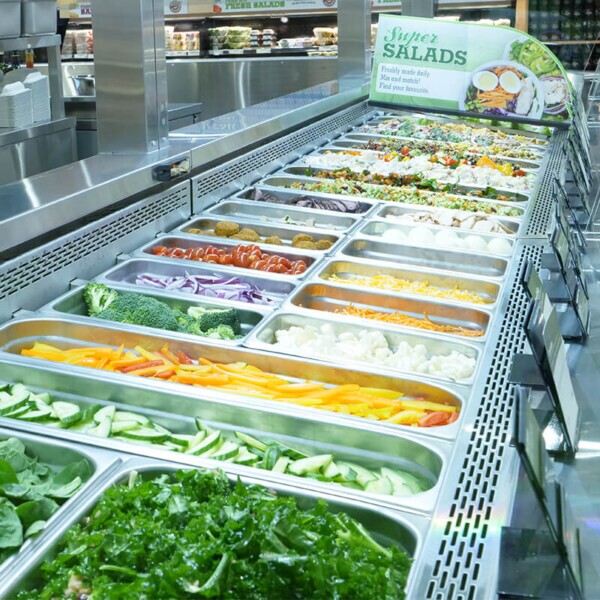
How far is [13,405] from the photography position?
6.57 ft

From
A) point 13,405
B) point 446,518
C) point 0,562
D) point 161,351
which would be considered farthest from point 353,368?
point 0,562

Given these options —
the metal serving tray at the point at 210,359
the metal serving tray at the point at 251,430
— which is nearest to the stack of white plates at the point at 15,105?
the metal serving tray at the point at 210,359

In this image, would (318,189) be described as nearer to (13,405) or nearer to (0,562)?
(13,405)

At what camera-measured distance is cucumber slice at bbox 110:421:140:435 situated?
1969 millimetres

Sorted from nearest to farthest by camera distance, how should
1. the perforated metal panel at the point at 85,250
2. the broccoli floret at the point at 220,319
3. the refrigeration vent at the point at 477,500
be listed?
the refrigeration vent at the point at 477,500 < the perforated metal panel at the point at 85,250 < the broccoli floret at the point at 220,319

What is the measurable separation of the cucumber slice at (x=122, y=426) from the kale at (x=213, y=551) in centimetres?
44

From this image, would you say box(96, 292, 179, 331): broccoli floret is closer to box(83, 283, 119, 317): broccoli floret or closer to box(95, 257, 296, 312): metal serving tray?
box(83, 283, 119, 317): broccoli floret

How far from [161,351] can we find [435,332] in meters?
0.86

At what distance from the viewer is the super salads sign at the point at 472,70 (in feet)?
16.9

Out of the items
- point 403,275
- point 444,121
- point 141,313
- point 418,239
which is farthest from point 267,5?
point 141,313

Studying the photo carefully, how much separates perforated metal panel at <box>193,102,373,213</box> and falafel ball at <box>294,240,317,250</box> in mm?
549

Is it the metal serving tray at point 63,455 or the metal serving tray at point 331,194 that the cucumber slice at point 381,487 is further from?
the metal serving tray at point 331,194

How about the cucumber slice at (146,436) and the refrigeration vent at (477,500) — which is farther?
the cucumber slice at (146,436)

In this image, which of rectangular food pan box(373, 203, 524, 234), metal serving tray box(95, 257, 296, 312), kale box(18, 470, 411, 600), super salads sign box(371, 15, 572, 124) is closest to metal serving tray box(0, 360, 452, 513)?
kale box(18, 470, 411, 600)
